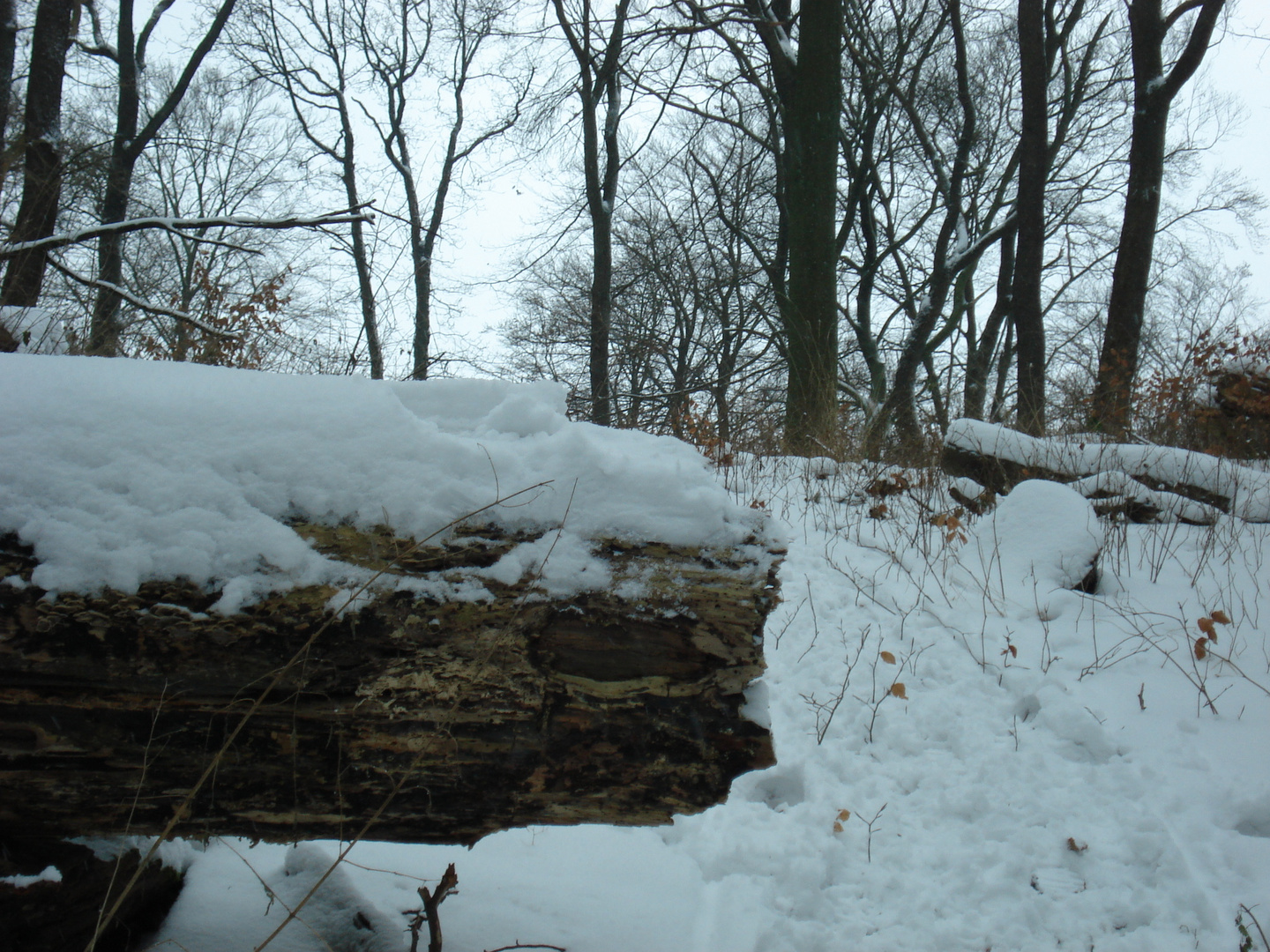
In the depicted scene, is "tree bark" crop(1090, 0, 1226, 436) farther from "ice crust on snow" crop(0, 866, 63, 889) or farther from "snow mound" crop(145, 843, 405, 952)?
"ice crust on snow" crop(0, 866, 63, 889)

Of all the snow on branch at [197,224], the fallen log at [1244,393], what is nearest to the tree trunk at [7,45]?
the snow on branch at [197,224]

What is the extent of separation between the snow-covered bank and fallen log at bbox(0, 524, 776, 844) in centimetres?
22

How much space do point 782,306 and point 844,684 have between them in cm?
614

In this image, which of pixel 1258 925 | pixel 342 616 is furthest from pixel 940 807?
pixel 342 616

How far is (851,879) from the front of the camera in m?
1.87

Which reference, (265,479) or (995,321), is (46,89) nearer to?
→ (265,479)

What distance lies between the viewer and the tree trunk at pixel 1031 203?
22.6 feet

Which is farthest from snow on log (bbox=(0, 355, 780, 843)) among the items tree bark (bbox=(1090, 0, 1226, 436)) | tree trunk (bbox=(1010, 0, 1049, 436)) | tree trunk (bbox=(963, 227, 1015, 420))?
tree trunk (bbox=(963, 227, 1015, 420))

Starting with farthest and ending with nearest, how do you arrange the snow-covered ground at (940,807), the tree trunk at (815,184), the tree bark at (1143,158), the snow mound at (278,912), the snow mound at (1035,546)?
the tree trunk at (815,184)
the tree bark at (1143,158)
the snow mound at (1035,546)
the snow-covered ground at (940,807)
the snow mound at (278,912)

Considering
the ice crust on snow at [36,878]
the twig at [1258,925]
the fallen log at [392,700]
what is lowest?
the twig at [1258,925]

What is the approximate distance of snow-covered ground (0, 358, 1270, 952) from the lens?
1540 millimetres

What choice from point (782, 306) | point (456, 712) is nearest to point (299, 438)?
point (456, 712)

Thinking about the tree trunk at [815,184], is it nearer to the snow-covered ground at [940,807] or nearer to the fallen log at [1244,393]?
the fallen log at [1244,393]

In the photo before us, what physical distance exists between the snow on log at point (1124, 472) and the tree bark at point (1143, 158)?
2466 mm
